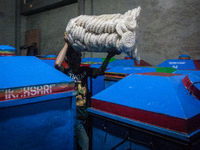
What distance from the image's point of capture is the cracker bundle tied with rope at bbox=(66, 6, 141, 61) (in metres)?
1.29

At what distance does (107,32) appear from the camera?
4.54 ft

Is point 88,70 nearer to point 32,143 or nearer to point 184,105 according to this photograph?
point 32,143

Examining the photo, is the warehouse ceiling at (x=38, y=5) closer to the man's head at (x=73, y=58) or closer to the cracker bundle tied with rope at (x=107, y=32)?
the man's head at (x=73, y=58)

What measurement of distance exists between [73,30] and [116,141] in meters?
0.96

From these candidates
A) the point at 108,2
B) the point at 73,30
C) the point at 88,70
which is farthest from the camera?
the point at 108,2

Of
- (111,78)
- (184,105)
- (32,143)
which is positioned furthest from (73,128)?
(111,78)

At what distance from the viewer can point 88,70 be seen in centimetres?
190

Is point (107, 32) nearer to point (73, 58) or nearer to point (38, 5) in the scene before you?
point (73, 58)

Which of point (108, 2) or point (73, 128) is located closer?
point (73, 128)

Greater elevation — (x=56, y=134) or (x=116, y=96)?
(x=116, y=96)

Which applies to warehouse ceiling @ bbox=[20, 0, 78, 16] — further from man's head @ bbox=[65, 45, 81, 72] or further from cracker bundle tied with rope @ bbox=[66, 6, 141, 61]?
cracker bundle tied with rope @ bbox=[66, 6, 141, 61]

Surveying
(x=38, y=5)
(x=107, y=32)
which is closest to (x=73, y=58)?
(x=107, y=32)

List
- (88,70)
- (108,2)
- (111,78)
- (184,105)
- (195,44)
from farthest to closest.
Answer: (108,2) → (195,44) → (111,78) → (88,70) → (184,105)

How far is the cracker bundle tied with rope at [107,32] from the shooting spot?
50.9 inches
